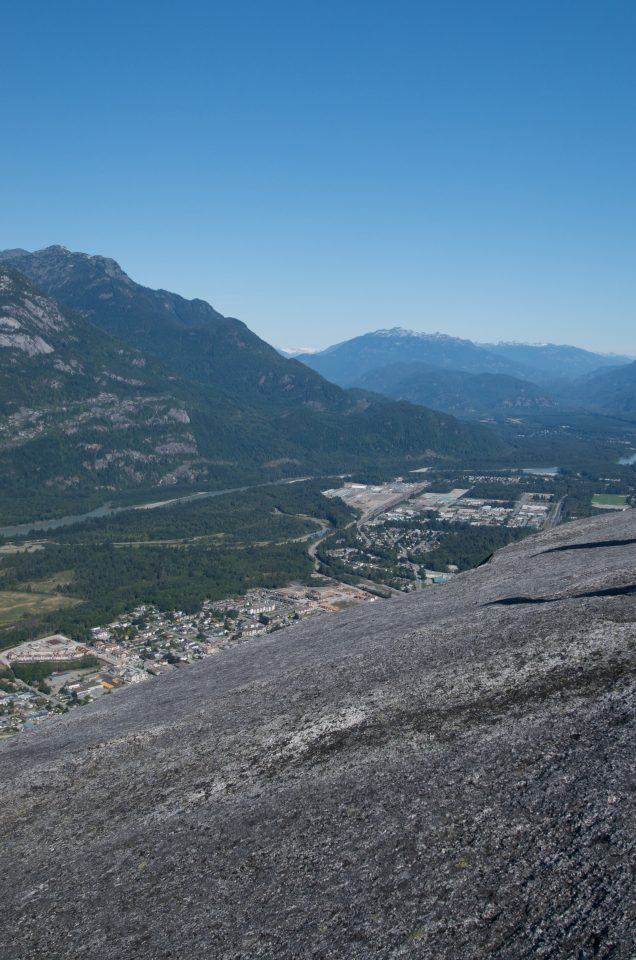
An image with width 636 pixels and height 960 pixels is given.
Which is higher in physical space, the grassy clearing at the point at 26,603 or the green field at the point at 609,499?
the grassy clearing at the point at 26,603

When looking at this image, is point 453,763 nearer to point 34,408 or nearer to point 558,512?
point 558,512

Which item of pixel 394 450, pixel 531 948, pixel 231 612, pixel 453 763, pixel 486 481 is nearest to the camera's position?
pixel 531 948

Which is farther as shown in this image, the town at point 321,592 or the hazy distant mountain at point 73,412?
the hazy distant mountain at point 73,412

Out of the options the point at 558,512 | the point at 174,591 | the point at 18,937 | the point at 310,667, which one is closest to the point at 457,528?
the point at 558,512

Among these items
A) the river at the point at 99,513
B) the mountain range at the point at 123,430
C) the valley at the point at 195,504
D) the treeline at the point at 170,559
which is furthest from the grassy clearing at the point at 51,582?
the mountain range at the point at 123,430

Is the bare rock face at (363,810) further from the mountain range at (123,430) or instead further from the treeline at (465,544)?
the mountain range at (123,430)

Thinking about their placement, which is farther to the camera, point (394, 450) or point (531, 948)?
point (394, 450)

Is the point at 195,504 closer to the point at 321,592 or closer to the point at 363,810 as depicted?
the point at 321,592

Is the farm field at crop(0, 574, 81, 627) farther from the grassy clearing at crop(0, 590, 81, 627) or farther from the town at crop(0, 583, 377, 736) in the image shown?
the town at crop(0, 583, 377, 736)

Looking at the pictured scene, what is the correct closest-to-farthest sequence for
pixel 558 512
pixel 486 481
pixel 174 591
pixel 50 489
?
pixel 174 591
pixel 558 512
pixel 50 489
pixel 486 481
